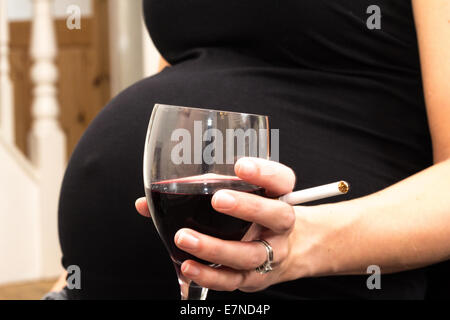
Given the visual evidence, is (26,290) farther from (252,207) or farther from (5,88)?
(252,207)

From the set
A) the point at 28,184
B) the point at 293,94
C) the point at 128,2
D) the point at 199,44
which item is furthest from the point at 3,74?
the point at 293,94

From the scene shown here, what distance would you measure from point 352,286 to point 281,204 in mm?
308

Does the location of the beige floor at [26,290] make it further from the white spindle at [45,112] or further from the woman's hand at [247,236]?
the woman's hand at [247,236]

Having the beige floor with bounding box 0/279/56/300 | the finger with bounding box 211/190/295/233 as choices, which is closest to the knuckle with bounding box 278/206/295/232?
the finger with bounding box 211/190/295/233

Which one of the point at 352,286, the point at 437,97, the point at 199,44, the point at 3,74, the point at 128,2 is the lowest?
the point at 352,286

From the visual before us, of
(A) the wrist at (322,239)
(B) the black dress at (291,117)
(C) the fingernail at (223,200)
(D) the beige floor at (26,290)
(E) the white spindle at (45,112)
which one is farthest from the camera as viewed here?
(E) the white spindle at (45,112)

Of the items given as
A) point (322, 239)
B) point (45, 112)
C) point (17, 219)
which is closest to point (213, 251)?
point (322, 239)

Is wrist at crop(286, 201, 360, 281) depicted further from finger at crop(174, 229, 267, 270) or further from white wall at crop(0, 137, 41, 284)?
white wall at crop(0, 137, 41, 284)

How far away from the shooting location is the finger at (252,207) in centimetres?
36

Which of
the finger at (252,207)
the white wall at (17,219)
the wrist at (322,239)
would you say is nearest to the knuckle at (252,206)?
the finger at (252,207)

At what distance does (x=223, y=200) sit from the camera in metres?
0.36

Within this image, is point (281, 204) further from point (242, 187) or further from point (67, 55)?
point (67, 55)

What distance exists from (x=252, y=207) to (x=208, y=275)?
6 cm

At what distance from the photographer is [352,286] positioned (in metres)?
0.64
